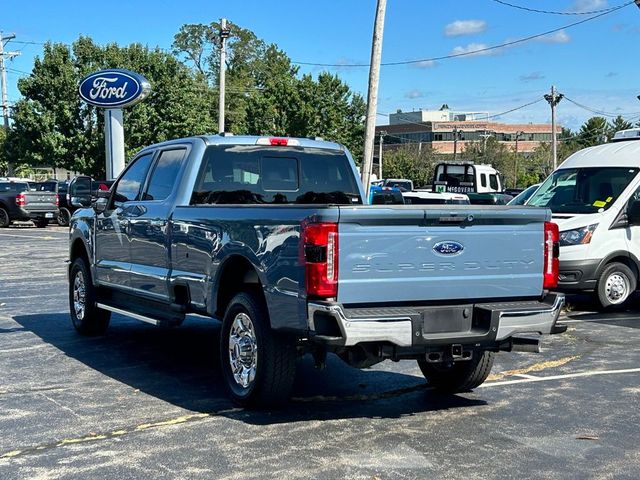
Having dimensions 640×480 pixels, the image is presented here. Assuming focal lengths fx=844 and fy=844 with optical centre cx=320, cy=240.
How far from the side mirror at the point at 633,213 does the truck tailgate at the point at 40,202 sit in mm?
26019

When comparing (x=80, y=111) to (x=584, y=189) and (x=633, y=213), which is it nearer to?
(x=584, y=189)

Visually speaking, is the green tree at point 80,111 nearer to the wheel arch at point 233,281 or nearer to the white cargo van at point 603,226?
the white cargo van at point 603,226

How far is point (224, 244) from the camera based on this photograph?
21.5 feet

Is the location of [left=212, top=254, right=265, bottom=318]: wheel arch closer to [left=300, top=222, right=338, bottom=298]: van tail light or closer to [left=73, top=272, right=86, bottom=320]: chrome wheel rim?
[left=300, top=222, right=338, bottom=298]: van tail light

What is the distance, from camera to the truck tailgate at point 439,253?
5.53 metres

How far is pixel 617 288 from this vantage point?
11.9m

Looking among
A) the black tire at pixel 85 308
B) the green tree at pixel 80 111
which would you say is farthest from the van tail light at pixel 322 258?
the green tree at pixel 80 111

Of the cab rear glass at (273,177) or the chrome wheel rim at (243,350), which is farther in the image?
the cab rear glass at (273,177)

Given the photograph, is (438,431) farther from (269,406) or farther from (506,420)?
(269,406)

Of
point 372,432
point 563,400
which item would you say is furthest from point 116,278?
point 563,400

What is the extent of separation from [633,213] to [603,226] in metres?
0.43

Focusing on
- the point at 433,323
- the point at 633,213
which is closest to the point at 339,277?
the point at 433,323

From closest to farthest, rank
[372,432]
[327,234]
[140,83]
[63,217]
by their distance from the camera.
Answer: [327,234] < [372,432] < [140,83] < [63,217]

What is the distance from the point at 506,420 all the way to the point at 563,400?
0.85 metres
